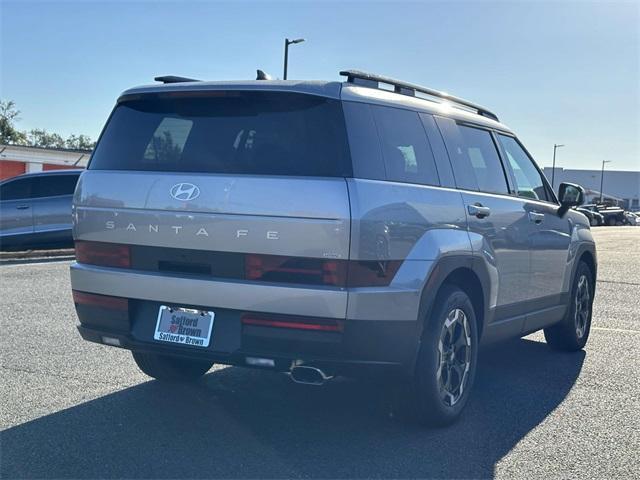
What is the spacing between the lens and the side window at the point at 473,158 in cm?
491

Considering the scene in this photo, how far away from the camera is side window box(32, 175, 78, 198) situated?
1462 centimetres

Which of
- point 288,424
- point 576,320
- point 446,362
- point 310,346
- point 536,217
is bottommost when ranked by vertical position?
point 288,424

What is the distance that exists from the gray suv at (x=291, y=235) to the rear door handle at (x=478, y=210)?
0.04ft

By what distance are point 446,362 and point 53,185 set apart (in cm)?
1186

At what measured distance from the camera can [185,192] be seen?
4070 mm

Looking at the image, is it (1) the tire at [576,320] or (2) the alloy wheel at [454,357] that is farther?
(1) the tire at [576,320]

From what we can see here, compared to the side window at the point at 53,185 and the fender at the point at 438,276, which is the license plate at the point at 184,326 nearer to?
the fender at the point at 438,276

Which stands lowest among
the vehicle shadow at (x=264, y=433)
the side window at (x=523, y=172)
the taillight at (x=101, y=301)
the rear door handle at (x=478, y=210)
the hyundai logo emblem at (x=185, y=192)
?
the vehicle shadow at (x=264, y=433)

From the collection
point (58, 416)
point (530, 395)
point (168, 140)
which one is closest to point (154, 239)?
point (168, 140)

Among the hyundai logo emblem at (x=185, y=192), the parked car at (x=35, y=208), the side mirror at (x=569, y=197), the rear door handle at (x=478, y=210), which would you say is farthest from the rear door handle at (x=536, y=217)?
the parked car at (x=35, y=208)

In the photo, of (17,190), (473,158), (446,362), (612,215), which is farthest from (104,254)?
(612,215)

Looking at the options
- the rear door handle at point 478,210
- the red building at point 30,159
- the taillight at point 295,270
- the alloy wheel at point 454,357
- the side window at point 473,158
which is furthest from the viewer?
the red building at point 30,159

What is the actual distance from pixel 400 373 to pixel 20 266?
10.0 meters

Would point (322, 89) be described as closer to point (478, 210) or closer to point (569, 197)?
point (478, 210)
